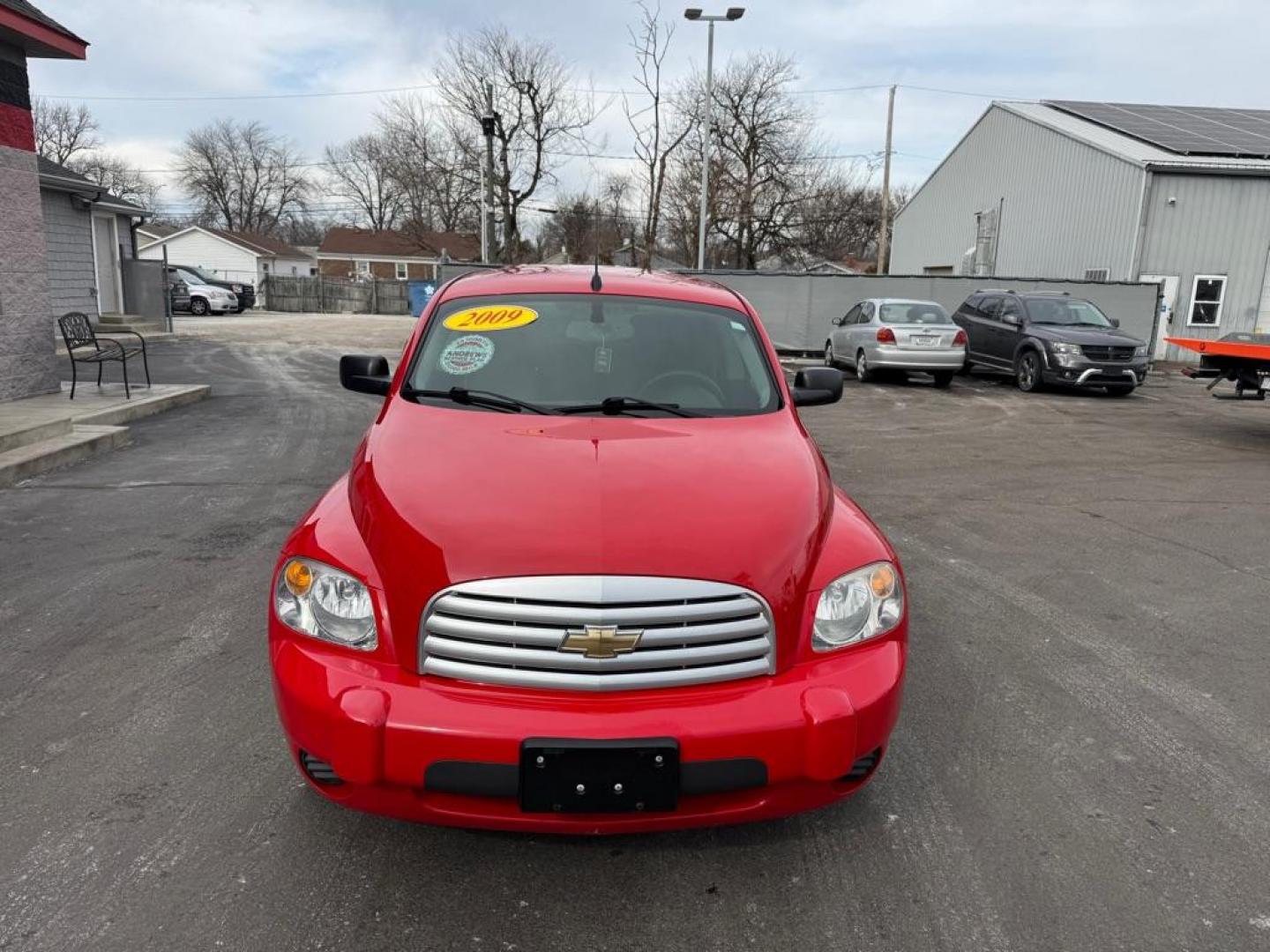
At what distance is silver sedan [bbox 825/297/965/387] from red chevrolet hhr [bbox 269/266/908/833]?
13.6m

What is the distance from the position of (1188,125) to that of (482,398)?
95.3ft

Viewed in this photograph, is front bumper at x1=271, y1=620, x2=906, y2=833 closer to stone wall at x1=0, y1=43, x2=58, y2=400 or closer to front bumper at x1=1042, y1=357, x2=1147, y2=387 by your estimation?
stone wall at x1=0, y1=43, x2=58, y2=400

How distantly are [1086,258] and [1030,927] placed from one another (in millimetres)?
24633

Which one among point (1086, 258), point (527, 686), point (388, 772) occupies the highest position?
point (1086, 258)

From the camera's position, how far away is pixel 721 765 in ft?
7.29

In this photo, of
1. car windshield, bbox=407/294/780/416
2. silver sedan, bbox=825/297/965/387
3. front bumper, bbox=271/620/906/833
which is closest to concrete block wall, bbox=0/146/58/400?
car windshield, bbox=407/294/780/416

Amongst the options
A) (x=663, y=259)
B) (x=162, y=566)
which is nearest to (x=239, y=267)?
(x=663, y=259)

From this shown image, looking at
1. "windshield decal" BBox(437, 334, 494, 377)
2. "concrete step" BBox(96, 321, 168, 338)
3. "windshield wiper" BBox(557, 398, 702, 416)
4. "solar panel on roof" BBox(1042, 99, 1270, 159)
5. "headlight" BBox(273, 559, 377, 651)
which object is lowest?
"concrete step" BBox(96, 321, 168, 338)

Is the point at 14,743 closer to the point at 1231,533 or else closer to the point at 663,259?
the point at 1231,533

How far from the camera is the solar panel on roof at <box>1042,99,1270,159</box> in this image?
22.1 metres

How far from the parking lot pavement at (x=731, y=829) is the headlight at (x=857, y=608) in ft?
2.30

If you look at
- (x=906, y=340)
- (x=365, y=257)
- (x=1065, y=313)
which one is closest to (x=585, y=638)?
(x=906, y=340)

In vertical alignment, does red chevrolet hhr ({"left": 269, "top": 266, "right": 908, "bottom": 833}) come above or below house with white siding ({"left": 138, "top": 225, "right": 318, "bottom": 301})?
below

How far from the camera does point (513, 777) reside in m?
2.18
